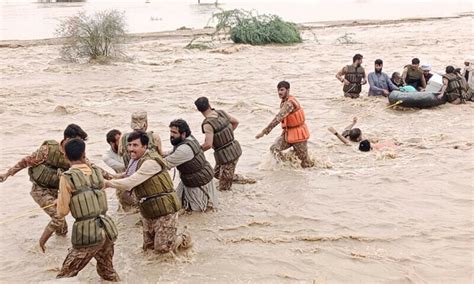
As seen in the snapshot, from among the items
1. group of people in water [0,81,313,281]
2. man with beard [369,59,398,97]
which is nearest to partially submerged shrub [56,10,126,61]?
man with beard [369,59,398,97]

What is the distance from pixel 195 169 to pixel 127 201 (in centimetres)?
100

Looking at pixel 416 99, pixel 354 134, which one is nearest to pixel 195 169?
pixel 354 134

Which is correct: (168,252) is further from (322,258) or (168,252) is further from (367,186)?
(367,186)

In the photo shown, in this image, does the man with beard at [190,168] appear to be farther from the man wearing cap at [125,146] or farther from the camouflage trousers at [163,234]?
the camouflage trousers at [163,234]

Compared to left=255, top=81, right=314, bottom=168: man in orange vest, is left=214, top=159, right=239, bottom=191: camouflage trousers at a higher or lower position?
lower

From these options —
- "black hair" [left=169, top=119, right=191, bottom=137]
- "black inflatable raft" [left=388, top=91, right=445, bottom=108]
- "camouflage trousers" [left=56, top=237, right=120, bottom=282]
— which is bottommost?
"camouflage trousers" [left=56, top=237, right=120, bottom=282]

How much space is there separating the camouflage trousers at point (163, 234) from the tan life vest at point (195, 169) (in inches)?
36.4

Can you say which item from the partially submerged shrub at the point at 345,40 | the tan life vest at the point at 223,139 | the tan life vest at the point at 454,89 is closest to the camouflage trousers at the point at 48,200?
the tan life vest at the point at 223,139

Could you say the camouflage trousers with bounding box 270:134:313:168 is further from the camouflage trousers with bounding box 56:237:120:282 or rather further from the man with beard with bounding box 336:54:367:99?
the man with beard with bounding box 336:54:367:99

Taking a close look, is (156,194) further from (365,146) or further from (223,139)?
(365,146)

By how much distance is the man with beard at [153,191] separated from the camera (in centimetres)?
539

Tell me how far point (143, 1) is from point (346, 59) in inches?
2022

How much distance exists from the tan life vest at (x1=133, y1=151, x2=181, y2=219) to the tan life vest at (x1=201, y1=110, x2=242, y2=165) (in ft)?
A: 5.88

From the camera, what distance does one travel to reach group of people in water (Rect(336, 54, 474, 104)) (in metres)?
12.6
